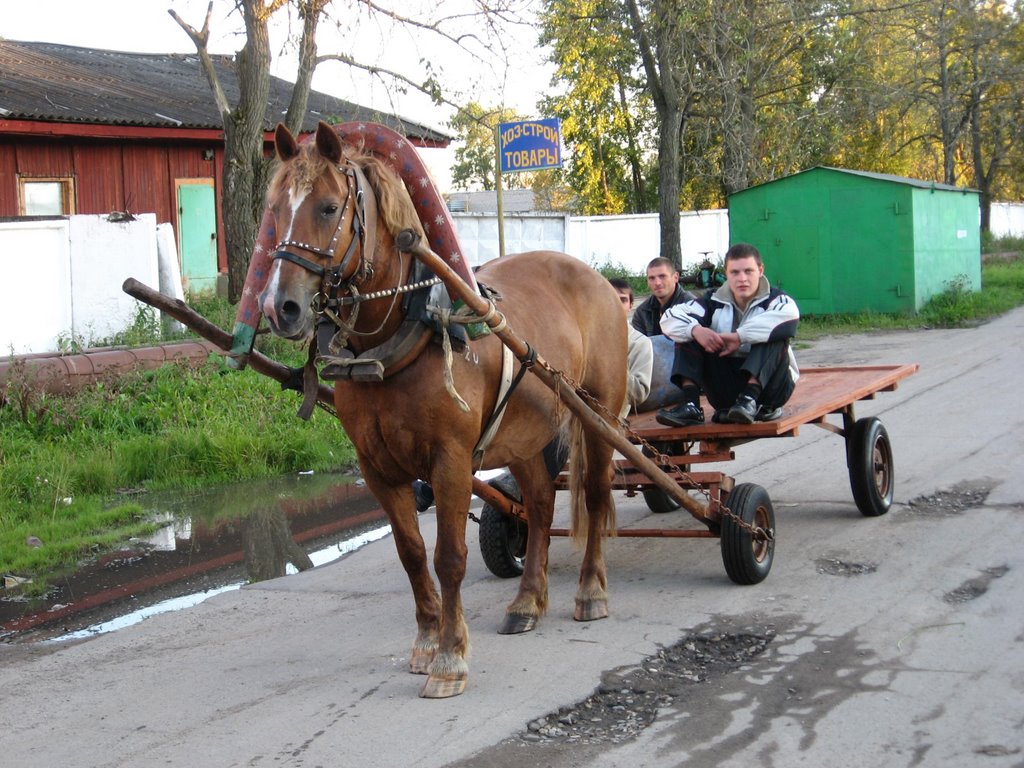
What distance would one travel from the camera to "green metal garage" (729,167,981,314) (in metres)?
19.4

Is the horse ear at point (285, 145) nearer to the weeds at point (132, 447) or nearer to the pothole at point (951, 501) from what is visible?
the weeds at point (132, 447)

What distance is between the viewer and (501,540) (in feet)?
21.1

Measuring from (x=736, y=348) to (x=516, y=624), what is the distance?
2077 mm

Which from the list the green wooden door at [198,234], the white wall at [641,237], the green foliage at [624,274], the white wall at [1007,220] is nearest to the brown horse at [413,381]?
the green wooden door at [198,234]

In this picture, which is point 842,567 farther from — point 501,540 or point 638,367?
point 501,540

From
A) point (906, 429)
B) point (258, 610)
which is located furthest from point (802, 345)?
point (258, 610)

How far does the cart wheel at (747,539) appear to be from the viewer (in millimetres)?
5801

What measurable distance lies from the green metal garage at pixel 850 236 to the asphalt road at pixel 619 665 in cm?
1247

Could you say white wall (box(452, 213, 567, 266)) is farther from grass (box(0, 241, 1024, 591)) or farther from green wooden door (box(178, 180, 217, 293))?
grass (box(0, 241, 1024, 591))

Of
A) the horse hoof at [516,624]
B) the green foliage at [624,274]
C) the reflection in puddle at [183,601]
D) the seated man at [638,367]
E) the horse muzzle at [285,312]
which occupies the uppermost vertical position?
the green foliage at [624,274]

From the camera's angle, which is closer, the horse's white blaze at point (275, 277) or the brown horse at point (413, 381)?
the horse's white blaze at point (275, 277)

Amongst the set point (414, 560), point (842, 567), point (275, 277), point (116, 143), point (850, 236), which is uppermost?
point (116, 143)

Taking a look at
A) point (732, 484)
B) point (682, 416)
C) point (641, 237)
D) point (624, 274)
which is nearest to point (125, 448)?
point (682, 416)

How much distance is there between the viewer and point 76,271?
1231cm
